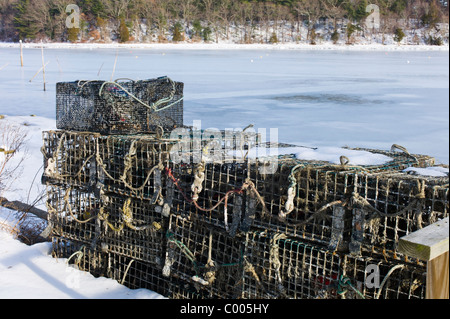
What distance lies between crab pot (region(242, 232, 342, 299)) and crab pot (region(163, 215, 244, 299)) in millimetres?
98

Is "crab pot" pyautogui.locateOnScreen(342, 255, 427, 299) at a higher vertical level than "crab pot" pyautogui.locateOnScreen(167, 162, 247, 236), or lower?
lower

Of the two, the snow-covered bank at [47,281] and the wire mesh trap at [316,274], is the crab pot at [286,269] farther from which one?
the snow-covered bank at [47,281]

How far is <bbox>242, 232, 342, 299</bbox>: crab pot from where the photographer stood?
8.76 feet

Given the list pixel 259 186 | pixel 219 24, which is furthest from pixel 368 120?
pixel 219 24

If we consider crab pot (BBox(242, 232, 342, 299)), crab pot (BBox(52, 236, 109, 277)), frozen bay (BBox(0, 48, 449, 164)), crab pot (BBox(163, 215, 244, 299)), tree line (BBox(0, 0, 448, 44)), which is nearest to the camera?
crab pot (BBox(242, 232, 342, 299))

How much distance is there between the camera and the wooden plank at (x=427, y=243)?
1.67m

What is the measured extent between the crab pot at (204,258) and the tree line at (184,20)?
35804mm

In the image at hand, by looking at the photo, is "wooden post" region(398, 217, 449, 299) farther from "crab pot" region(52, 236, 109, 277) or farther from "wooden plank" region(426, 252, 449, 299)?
"crab pot" region(52, 236, 109, 277)

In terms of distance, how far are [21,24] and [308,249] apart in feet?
145

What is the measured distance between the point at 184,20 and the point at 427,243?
44.8 metres

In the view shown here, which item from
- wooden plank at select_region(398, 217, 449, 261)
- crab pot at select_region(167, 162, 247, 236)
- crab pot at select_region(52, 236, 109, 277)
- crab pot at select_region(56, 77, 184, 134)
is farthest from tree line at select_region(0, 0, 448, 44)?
wooden plank at select_region(398, 217, 449, 261)

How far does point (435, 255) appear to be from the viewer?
5.51 ft

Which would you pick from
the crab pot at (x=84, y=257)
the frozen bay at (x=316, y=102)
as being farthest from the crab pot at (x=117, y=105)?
the frozen bay at (x=316, y=102)

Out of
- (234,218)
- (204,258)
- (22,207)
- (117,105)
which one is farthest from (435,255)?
(22,207)
